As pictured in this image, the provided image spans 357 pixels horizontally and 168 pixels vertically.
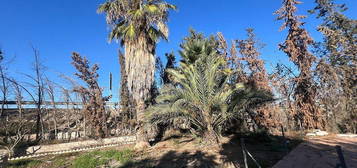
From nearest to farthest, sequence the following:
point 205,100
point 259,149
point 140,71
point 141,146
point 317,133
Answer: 1. point 259,149
2. point 205,100
3. point 141,146
4. point 140,71
5. point 317,133

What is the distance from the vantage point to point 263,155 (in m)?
6.49

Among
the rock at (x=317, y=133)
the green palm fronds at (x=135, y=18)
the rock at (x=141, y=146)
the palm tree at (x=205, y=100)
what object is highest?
the green palm fronds at (x=135, y=18)

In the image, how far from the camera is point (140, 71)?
870 cm

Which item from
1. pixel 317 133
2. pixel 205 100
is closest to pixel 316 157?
pixel 205 100

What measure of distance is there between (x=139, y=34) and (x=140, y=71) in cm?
171

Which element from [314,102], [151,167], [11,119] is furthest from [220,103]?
[11,119]

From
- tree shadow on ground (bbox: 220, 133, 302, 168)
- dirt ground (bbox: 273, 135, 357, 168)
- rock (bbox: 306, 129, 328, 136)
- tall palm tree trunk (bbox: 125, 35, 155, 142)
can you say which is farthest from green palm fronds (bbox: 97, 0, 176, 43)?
rock (bbox: 306, 129, 328, 136)

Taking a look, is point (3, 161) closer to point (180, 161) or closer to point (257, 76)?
point (180, 161)

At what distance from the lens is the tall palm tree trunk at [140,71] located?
8.62 meters

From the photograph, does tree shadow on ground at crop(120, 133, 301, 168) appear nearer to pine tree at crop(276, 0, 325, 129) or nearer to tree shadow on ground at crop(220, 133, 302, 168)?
tree shadow on ground at crop(220, 133, 302, 168)

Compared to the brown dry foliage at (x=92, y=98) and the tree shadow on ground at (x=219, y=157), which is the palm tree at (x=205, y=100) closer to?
the tree shadow on ground at (x=219, y=157)

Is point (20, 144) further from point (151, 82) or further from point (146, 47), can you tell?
point (146, 47)

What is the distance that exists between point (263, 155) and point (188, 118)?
114 inches

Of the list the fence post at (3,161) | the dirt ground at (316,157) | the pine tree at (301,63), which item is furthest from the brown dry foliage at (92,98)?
the pine tree at (301,63)
